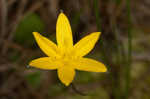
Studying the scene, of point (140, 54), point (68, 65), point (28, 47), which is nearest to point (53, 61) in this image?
point (68, 65)

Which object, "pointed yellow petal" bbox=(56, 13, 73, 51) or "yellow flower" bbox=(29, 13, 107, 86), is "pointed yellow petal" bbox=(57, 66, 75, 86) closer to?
"yellow flower" bbox=(29, 13, 107, 86)

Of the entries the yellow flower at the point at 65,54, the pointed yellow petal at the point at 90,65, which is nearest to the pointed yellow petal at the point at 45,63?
the yellow flower at the point at 65,54

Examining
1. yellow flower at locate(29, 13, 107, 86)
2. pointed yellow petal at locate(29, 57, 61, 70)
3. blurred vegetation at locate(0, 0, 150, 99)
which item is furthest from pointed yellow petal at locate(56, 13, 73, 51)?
blurred vegetation at locate(0, 0, 150, 99)

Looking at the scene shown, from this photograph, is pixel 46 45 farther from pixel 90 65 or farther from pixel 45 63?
pixel 90 65

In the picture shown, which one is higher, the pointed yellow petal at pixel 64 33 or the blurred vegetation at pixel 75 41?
the pointed yellow petal at pixel 64 33

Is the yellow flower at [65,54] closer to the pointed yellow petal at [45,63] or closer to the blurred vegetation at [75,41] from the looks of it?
the pointed yellow petal at [45,63]

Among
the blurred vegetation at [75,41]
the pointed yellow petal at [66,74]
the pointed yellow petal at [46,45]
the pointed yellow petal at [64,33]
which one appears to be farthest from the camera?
the blurred vegetation at [75,41]

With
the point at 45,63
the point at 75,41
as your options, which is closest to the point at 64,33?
the point at 45,63
